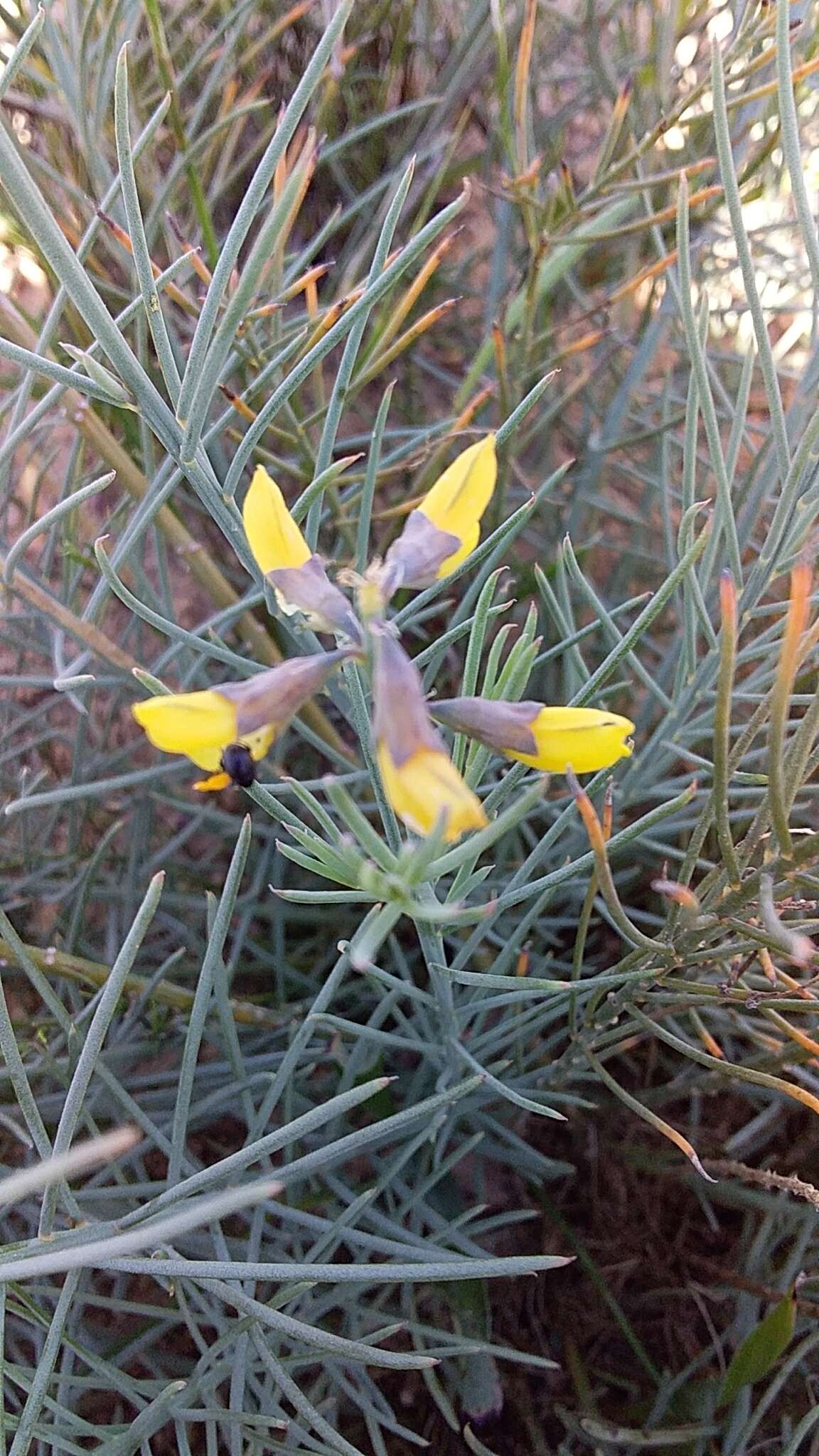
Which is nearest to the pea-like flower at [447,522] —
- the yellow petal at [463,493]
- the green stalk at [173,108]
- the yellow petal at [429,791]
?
the yellow petal at [463,493]

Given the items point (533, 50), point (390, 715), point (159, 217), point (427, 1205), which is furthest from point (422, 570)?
point (533, 50)

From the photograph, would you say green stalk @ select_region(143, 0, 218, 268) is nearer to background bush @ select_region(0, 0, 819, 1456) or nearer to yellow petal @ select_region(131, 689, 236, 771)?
background bush @ select_region(0, 0, 819, 1456)

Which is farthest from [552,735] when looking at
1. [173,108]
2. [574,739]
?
[173,108]

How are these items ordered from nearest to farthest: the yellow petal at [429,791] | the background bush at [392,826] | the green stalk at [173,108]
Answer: the yellow petal at [429,791]
the background bush at [392,826]
the green stalk at [173,108]

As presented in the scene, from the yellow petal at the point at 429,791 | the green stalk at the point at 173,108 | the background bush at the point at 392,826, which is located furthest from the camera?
the green stalk at the point at 173,108

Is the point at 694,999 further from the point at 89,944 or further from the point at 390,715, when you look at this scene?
the point at 89,944

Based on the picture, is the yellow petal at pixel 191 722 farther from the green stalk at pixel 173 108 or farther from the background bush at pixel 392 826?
the green stalk at pixel 173 108

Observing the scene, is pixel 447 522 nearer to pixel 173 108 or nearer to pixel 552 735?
pixel 552 735
